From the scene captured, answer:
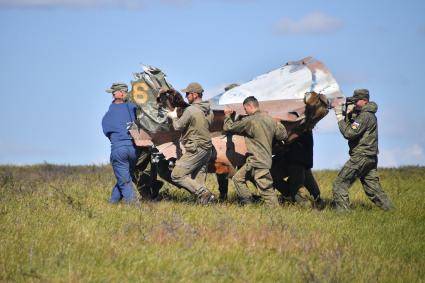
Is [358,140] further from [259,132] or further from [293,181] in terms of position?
[259,132]

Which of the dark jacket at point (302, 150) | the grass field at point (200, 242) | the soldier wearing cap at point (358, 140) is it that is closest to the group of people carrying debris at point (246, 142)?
the soldier wearing cap at point (358, 140)

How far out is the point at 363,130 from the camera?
14047 mm

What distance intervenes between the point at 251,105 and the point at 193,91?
1.06 metres

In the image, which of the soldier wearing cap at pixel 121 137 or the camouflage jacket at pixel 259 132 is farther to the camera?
the soldier wearing cap at pixel 121 137

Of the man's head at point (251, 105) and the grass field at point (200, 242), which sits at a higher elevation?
the man's head at point (251, 105)

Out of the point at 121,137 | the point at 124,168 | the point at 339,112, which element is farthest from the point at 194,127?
the point at 339,112

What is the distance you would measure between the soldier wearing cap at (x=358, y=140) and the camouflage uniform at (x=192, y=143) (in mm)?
2322

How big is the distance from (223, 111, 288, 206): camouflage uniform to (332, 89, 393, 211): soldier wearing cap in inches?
43.4

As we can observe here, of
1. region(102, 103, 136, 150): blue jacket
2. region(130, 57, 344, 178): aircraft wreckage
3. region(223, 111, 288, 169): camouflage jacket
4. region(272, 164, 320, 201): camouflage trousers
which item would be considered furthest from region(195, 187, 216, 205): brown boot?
region(272, 164, 320, 201): camouflage trousers

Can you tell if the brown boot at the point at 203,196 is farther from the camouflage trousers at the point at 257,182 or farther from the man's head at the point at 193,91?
the man's head at the point at 193,91

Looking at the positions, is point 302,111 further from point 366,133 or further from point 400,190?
point 400,190

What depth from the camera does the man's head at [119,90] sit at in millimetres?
14398

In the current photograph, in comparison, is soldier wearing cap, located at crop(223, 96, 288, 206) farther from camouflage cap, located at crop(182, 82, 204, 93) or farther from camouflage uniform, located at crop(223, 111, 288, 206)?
camouflage cap, located at crop(182, 82, 204, 93)

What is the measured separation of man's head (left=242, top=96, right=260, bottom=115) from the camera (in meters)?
14.0
